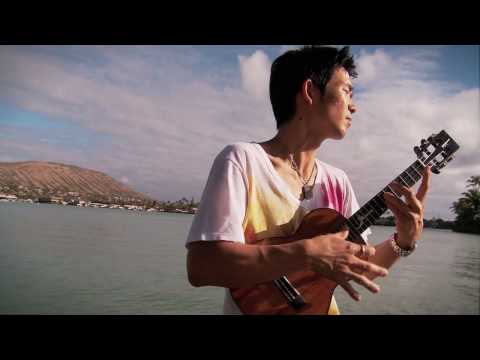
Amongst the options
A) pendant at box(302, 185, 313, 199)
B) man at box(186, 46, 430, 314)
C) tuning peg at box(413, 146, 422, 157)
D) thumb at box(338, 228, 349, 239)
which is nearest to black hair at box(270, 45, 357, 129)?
man at box(186, 46, 430, 314)

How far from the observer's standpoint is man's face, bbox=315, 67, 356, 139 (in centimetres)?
154

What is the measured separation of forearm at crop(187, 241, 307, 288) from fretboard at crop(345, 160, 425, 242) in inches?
13.4

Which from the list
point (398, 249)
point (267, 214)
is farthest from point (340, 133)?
point (398, 249)

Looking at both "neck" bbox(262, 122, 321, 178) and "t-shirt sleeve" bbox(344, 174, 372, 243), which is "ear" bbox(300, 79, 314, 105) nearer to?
"neck" bbox(262, 122, 321, 178)

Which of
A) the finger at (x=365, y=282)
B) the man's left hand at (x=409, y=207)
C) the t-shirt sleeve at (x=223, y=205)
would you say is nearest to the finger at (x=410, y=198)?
the man's left hand at (x=409, y=207)

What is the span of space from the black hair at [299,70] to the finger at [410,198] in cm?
49

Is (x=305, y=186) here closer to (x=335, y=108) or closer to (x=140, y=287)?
(x=335, y=108)

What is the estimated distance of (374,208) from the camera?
1596 millimetres

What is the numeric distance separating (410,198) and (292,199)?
0.48 metres

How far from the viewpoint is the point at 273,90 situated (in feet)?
5.36

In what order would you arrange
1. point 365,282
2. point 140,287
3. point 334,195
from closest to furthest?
point 365,282
point 334,195
point 140,287

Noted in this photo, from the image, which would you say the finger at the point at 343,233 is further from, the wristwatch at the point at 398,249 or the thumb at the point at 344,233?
the wristwatch at the point at 398,249
